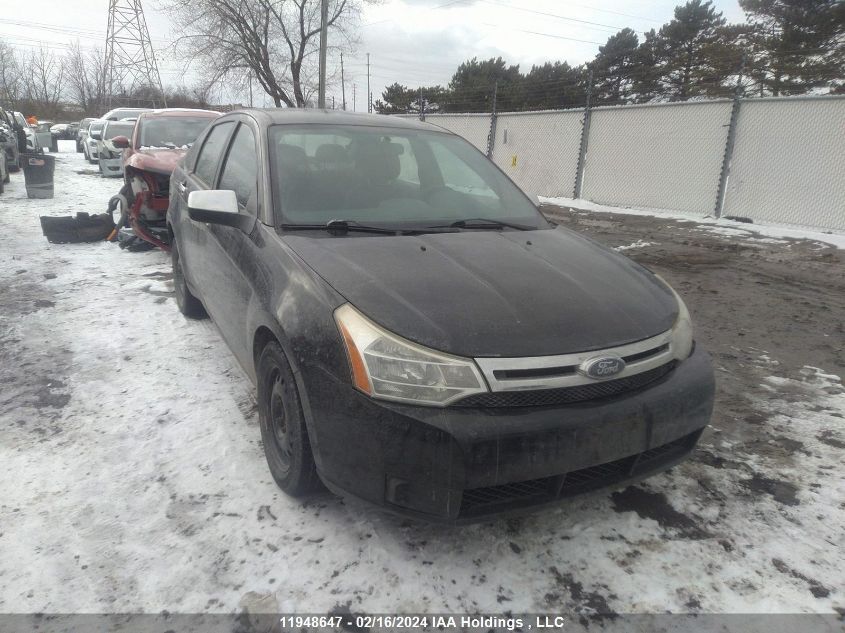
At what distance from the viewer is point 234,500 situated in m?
2.45

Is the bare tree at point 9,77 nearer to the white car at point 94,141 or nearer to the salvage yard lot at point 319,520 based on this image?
the white car at point 94,141

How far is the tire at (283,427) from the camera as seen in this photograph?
222cm

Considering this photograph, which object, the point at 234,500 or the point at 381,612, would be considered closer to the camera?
the point at 381,612

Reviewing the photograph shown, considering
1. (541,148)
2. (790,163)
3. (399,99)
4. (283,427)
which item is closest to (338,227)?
(283,427)

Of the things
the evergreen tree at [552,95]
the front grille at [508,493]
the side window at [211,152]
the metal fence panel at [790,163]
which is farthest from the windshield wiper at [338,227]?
the evergreen tree at [552,95]

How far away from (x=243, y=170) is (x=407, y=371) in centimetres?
192

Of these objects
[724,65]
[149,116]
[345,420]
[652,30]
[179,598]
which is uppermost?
[652,30]

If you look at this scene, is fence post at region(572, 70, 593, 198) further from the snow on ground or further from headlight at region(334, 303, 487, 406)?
headlight at region(334, 303, 487, 406)

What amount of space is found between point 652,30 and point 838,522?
1369 inches

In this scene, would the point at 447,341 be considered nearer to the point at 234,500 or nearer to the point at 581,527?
the point at 581,527

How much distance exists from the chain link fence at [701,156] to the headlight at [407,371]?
9304mm

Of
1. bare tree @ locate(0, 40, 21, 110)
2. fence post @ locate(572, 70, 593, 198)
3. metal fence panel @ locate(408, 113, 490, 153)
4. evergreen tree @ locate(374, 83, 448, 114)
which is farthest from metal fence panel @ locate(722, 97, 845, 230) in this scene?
bare tree @ locate(0, 40, 21, 110)

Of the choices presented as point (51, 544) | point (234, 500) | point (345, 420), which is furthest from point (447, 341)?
point (51, 544)

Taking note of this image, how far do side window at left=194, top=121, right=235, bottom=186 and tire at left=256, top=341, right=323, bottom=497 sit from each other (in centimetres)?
186
